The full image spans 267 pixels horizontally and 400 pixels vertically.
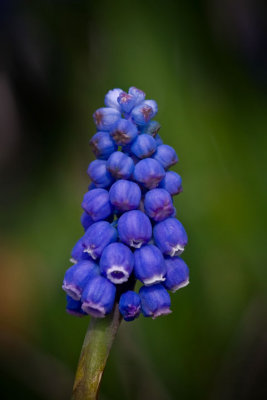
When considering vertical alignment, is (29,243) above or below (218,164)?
below

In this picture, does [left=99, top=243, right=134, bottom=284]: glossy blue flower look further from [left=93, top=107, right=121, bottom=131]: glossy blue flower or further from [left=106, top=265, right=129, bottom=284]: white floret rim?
[left=93, top=107, right=121, bottom=131]: glossy blue flower

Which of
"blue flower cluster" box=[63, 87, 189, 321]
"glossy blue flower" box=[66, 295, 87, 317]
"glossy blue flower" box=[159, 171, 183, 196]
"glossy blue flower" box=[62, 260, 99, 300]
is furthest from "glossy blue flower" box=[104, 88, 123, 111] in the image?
"glossy blue flower" box=[66, 295, 87, 317]

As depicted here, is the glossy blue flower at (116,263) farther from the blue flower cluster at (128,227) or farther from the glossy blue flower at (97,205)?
the glossy blue flower at (97,205)

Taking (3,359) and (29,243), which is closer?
(3,359)

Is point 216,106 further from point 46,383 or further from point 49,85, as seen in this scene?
point 46,383

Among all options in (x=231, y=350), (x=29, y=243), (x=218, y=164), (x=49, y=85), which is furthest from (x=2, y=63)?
(x=231, y=350)

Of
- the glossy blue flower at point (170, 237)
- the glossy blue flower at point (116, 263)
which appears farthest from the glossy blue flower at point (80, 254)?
the glossy blue flower at point (170, 237)

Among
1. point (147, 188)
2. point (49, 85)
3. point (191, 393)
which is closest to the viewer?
point (147, 188)
